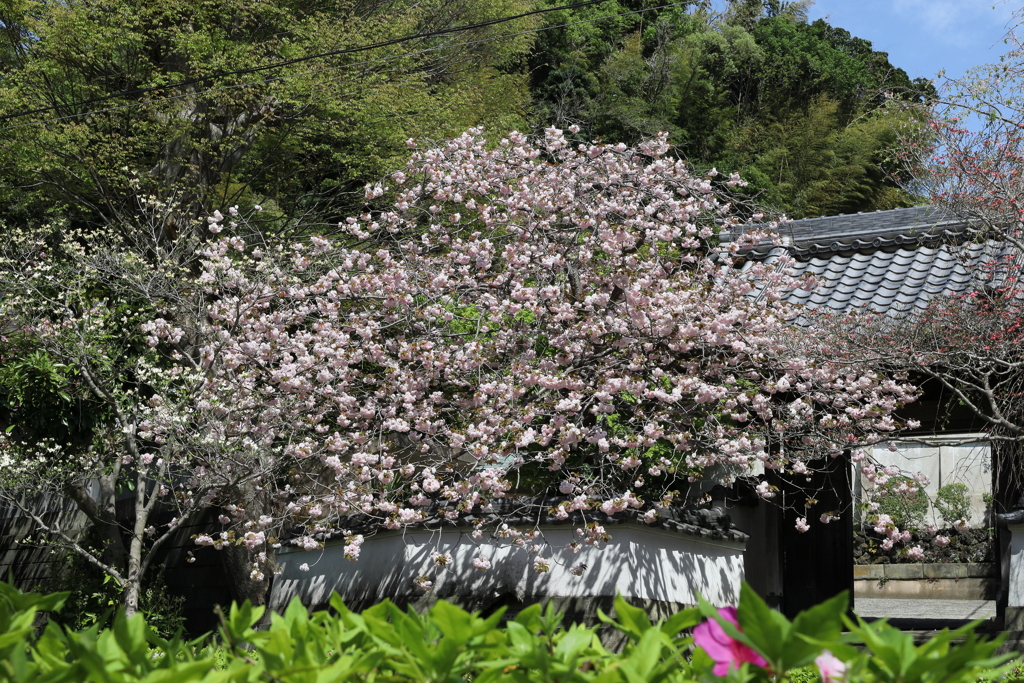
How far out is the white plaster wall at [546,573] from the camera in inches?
281

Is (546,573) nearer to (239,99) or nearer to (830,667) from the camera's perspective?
(830,667)

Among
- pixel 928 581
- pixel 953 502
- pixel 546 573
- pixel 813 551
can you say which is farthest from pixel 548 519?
pixel 928 581

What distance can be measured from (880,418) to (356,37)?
10.2 metres

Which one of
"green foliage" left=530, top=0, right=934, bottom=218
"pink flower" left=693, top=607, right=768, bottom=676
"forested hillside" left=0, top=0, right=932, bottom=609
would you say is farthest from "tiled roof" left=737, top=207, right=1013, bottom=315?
"green foliage" left=530, top=0, right=934, bottom=218

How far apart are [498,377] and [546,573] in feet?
5.55

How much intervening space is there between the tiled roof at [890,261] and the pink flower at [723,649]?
23.0 ft

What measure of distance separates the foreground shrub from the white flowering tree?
4839 mm

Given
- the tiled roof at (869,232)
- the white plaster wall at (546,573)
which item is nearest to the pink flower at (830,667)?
the white plaster wall at (546,573)

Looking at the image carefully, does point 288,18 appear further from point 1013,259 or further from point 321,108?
point 1013,259

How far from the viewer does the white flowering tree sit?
23.9ft

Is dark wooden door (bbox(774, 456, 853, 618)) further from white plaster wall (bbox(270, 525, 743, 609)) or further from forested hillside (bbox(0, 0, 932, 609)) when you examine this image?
forested hillside (bbox(0, 0, 932, 609))

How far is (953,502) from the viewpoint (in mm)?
15680

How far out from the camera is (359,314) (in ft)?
27.3

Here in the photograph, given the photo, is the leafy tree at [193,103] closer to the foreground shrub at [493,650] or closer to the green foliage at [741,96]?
the green foliage at [741,96]
